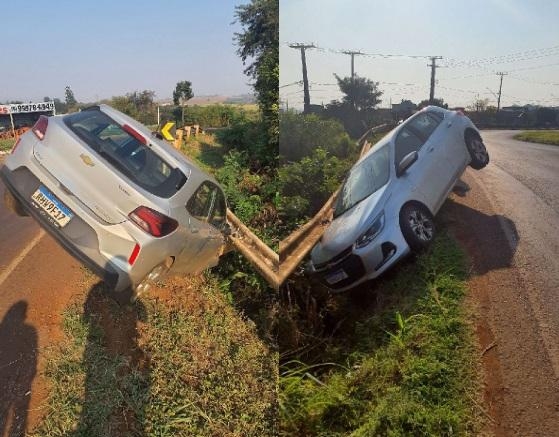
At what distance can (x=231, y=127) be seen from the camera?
9.49 feet

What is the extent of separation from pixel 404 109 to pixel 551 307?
725mm

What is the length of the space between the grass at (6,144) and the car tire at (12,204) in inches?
8.6

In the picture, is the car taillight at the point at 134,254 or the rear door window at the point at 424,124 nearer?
the rear door window at the point at 424,124

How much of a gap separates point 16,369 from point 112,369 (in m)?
0.51

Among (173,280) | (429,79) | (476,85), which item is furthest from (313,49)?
(173,280)

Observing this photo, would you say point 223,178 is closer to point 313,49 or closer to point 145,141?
point 145,141

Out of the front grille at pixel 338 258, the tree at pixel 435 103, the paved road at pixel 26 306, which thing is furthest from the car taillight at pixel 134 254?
the tree at pixel 435 103

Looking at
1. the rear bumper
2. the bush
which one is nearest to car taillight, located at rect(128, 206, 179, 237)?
the rear bumper

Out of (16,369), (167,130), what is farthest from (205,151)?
(16,369)

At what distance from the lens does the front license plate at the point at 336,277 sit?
68.1 inches

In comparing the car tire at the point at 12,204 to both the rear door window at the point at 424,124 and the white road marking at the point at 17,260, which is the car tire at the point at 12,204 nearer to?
the white road marking at the point at 17,260

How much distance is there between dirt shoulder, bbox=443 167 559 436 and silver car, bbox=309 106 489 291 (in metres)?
0.09

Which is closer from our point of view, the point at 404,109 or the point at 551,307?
the point at 551,307

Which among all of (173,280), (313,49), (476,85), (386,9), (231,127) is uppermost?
(386,9)
